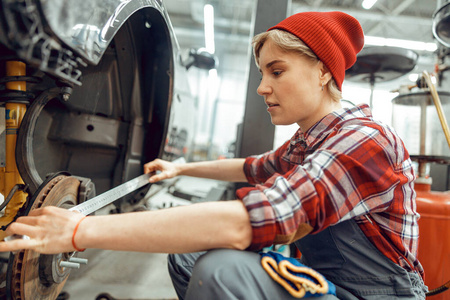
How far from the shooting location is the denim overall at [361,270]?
719mm

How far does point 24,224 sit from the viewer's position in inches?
22.1

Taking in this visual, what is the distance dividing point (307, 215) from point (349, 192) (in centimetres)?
13

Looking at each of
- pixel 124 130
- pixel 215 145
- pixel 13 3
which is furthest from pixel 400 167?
pixel 215 145

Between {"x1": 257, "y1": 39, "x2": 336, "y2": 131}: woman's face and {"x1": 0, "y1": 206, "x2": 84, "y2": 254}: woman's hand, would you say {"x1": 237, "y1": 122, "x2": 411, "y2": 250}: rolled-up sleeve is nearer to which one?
{"x1": 257, "y1": 39, "x2": 336, "y2": 131}: woman's face

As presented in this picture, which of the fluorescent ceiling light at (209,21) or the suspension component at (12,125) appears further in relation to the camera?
the fluorescent ceiling light at (209,21)

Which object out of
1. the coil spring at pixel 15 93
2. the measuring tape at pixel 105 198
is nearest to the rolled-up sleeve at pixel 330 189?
the measuring tape at pixel 105 198

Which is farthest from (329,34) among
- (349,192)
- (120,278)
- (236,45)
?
(236,45)

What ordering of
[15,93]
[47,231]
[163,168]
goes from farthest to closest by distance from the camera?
[163,168], [15,93], [47,231]

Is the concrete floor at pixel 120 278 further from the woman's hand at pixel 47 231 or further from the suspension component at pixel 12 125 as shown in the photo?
the woman's hand at pixel 47 231

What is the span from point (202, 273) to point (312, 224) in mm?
271

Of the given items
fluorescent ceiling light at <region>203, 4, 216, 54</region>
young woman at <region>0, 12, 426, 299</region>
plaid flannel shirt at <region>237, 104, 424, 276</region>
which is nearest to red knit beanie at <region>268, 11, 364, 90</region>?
young woman at <region>0, 12, 426, 299</region>


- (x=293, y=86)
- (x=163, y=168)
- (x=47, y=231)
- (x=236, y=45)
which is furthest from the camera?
(x=236, y=45)

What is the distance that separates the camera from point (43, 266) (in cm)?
75

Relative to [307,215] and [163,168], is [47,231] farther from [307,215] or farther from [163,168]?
[163,168]
